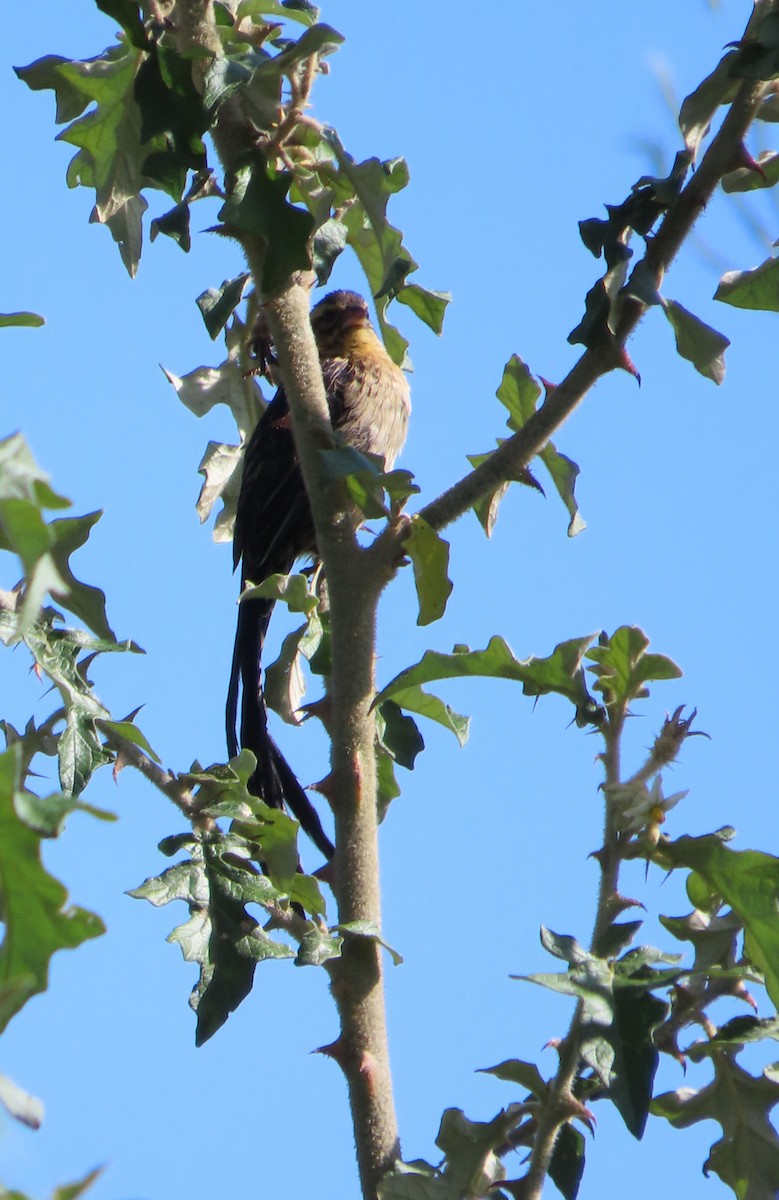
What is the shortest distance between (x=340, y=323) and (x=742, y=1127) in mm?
3522

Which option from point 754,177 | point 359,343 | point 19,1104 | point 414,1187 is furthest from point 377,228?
point 359,343

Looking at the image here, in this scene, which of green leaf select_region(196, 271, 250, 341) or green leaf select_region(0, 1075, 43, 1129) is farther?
green leaf select_region(196, 271, 250, 341)

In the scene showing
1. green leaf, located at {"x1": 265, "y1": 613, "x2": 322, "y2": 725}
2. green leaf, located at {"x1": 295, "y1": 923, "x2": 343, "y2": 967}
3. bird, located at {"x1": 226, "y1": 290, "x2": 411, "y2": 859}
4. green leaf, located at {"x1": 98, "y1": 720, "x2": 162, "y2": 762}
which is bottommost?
green leaf, located at {"x1": 295, "y1": 923, "x2": 343, "y2": 967}

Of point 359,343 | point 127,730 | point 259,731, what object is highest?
point 359,343

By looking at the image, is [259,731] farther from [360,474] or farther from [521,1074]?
[521,1074]

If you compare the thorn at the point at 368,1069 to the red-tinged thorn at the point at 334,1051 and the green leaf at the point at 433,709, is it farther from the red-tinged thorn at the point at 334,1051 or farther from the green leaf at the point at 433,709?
the green leaf at the point at 433,709

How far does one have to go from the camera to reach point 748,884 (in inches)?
65.8

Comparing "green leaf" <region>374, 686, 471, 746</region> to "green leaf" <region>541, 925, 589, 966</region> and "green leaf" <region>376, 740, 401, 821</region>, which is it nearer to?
"green leaf" <region>376, 740, 401, 821</region>

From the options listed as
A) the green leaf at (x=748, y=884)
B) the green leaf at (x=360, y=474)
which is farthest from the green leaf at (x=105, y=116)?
the green leaf at (x=748, y=884)

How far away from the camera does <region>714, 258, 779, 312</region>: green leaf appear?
78.7 inches

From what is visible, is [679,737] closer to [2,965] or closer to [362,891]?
[362,891]

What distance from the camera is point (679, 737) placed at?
1660mm

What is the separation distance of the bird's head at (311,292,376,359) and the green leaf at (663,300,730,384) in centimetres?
273

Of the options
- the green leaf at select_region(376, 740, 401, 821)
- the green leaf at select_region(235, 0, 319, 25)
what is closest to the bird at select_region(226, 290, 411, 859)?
the green leaf at select_region(376, 740, 401, 821)
